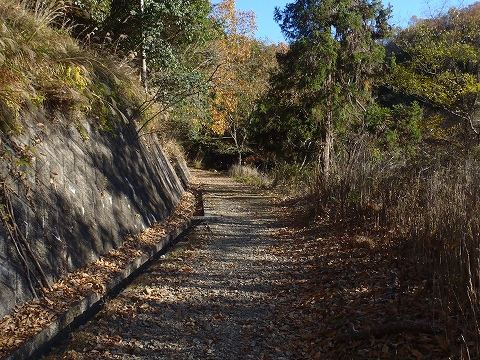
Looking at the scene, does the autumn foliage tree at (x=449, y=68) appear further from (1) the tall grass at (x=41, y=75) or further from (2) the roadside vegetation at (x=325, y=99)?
(1) the tall grass at (x=41, y=75)

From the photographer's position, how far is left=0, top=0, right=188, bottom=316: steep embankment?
5.20 metres

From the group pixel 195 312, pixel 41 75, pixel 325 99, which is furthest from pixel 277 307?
pixel 325 99

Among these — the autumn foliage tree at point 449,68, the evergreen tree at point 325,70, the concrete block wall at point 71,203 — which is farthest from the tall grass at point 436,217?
the evergreen tree at point 325,70

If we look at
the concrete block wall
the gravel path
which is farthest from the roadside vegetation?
the gravel path

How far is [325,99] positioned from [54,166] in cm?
1356

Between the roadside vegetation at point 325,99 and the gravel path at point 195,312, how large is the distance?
1959 millimetres

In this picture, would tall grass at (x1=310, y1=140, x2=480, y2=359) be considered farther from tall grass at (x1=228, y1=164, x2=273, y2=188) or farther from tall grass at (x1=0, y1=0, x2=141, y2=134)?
tall grass at (x1=228, y1=164, x2=273, y2=188)

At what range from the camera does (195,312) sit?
18.5 feet

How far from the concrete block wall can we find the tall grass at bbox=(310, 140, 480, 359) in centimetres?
428

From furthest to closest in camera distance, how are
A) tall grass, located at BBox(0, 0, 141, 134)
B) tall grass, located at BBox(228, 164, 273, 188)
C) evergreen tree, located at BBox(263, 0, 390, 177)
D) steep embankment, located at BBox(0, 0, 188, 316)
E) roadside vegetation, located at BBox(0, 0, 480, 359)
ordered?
tall grass, located at BBox(228, 164, 273, 188) → evergreen tree, located at BBox(263, 0, 390, 177) → tall grass, located at BBox(0, 0, 141, 134) → roadside vegetation, located at BBox(0, 0, 480, 359) → steep embankment, located at BBox(0, 0, 188, 316)

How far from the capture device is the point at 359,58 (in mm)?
18406

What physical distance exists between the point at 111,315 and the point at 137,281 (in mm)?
1451

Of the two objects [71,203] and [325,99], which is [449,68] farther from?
[71,203]

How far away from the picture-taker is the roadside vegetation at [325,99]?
5.54 metres
